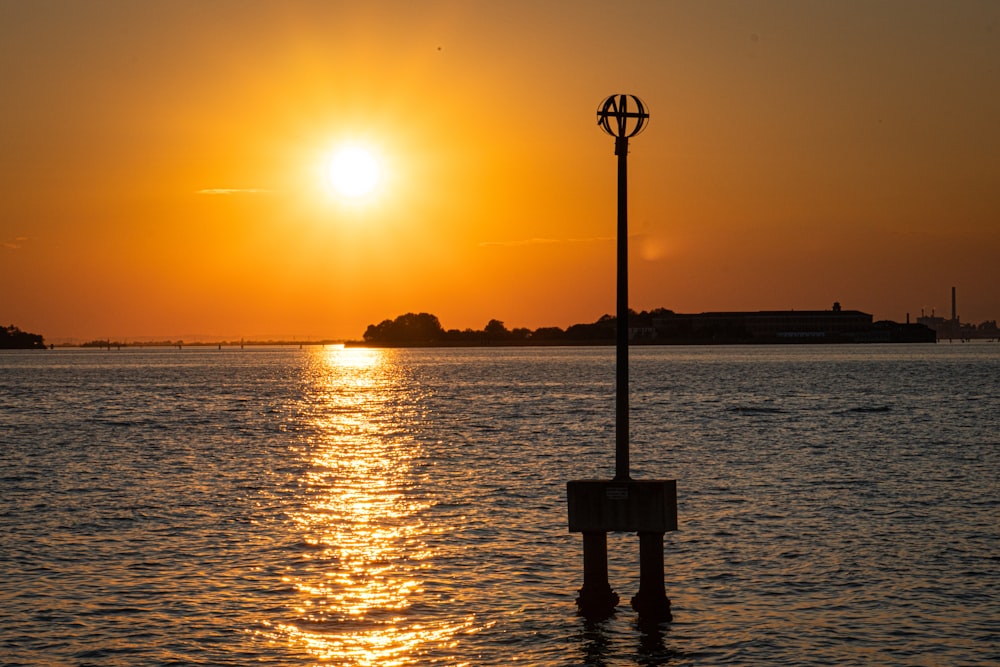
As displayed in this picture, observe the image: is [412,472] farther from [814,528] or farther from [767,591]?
[767,591]

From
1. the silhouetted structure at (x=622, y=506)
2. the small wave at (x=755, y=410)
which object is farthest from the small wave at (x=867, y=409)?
the silhouetted structure at (x=622, y=506)

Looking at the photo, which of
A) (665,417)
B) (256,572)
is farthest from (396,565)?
(665,417)

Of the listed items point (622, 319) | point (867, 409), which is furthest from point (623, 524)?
point (867, 409)

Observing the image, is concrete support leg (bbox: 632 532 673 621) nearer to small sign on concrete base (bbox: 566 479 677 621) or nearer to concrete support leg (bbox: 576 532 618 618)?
small sign on concrete base (bbox: 566 479 677 621)

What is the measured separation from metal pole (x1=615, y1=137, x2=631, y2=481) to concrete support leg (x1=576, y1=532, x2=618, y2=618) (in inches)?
61.6

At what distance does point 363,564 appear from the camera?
96.2 ft

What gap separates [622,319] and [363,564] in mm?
9983

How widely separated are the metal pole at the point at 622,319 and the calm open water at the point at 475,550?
3331mm

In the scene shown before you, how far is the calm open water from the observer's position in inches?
858

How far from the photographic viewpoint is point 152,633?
22.5 meters

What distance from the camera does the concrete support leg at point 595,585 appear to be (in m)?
23.5

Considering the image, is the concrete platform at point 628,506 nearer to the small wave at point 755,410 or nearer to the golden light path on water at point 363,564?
the golden light path on water at point 363,564

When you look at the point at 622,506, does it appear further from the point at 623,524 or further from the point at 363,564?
the point at 363,564

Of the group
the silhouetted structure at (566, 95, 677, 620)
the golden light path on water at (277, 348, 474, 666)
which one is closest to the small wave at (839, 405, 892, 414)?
the golden light path on water at (277, 348, 474, 666)
